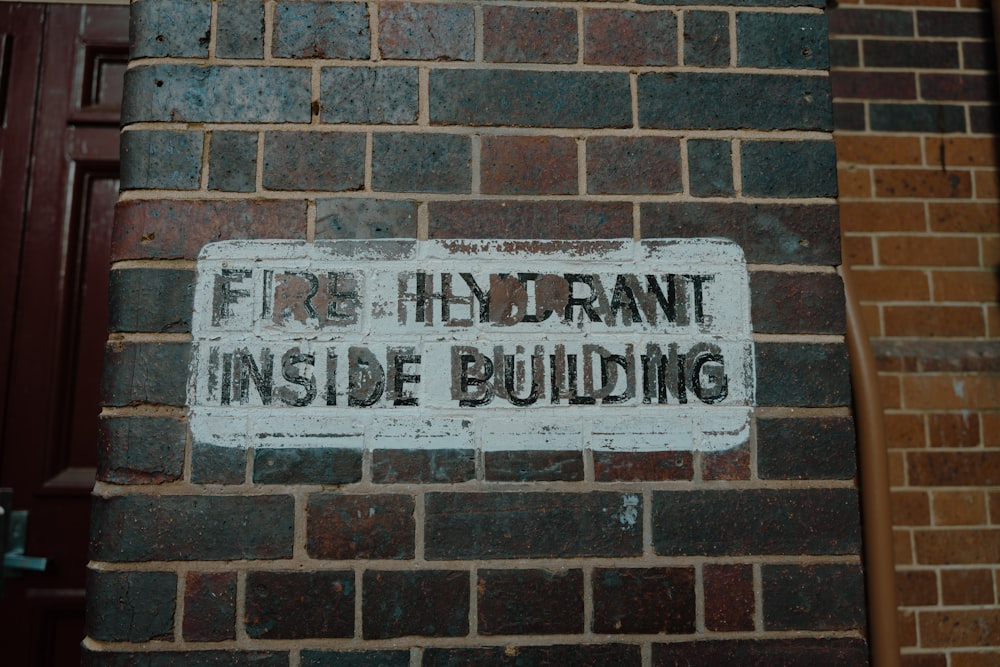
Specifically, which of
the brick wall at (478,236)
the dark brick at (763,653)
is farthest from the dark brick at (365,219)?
the dark brick at (763,653)

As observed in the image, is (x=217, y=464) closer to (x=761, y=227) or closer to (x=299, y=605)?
(x=299, y=605)

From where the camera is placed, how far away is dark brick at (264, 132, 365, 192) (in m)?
1.16

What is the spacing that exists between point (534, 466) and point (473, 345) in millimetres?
226

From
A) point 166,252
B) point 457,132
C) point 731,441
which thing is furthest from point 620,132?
Result: point 166,252

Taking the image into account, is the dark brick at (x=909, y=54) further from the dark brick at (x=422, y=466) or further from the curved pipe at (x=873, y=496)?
the dark brick at (x=422, y=466)

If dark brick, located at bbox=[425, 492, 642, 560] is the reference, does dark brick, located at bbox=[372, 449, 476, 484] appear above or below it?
above

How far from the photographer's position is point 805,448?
1.14 meters

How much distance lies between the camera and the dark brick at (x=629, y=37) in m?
1.21

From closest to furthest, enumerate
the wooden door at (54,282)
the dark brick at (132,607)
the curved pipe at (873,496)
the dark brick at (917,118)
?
the dark brick at (132,607) → the curved pipe at (873,496) → the wooden door at (54,282) → the dark brick at (917,118)

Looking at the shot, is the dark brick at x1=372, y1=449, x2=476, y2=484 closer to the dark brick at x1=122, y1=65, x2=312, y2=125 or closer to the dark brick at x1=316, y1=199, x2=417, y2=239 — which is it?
the dark brick at x1=316, y1=199, x2=417, y2=239

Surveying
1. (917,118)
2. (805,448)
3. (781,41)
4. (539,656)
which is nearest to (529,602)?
(539,656)

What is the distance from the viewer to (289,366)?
112 centimetres

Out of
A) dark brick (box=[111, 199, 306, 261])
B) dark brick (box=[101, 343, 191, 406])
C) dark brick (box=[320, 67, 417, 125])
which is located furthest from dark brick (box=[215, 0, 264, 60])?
dark brick (box=[101, 343, 191, 406])

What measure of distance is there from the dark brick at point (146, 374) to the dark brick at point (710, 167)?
35.9 inches
